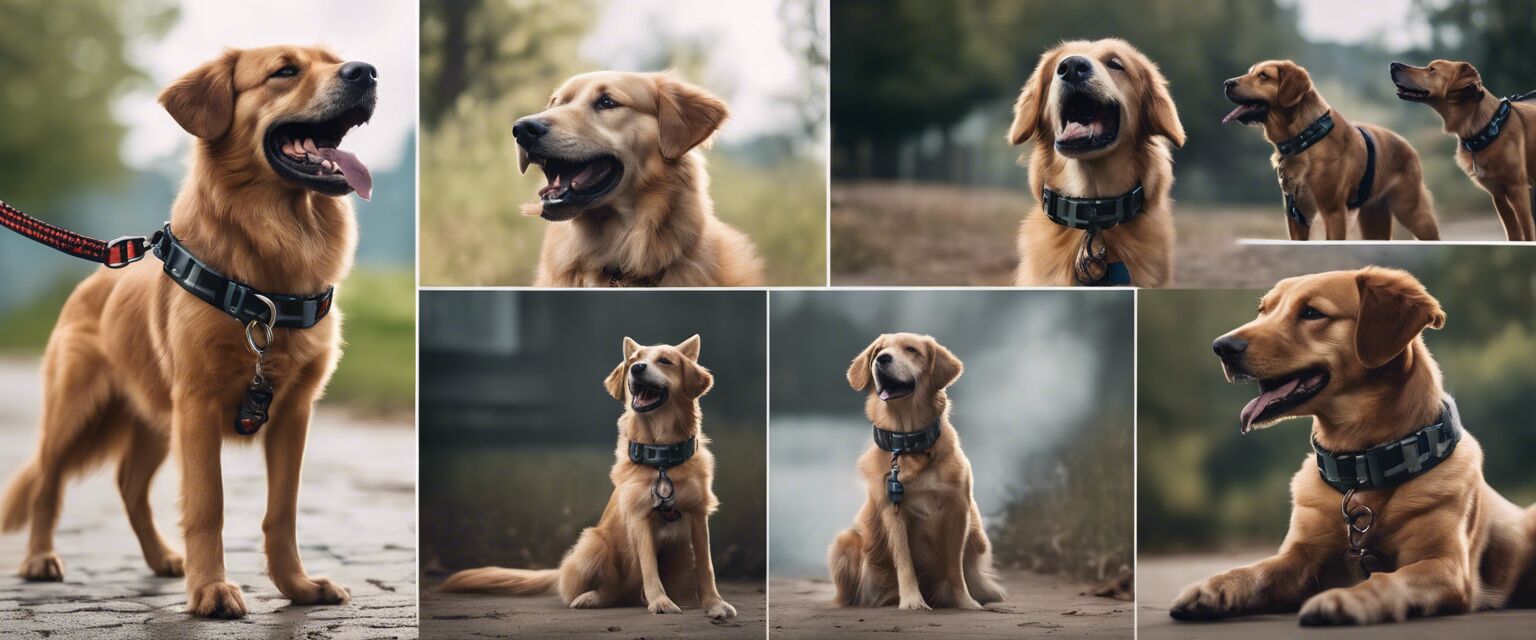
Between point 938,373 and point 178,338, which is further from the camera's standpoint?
point 938,373

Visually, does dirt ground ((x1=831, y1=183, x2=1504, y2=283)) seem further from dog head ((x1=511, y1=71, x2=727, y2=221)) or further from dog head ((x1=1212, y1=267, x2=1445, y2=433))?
dog head ((x1=511, y1=71, x2=727, y2=221))

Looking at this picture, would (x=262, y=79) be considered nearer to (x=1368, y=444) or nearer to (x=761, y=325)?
(x=761, y=325)

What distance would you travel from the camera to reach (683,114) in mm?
4586

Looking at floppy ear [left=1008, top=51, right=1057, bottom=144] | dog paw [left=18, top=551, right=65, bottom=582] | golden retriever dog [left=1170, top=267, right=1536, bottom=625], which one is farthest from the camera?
dog paw [left=18, top=551, right=65, bottom=582]

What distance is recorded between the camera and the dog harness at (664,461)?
185 inches

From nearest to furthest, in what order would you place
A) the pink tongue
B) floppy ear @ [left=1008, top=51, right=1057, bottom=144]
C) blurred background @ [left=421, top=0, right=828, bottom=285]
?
→ the pink tongue, floppy ear @ [left=1008, top=51, right=1057, bottom=144], blurred background @ [left=421, top=0, right=828, bottom=285]

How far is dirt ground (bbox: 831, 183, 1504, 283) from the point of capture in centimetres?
474

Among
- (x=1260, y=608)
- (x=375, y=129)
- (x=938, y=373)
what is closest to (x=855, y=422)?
(x=938, y=373)

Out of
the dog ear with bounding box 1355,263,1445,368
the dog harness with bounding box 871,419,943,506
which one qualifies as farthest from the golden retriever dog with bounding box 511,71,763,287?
the dog ear with bounding box 1355,263,1445,368

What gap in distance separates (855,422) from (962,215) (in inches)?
35.6

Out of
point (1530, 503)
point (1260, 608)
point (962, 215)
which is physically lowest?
point (1260, 608)

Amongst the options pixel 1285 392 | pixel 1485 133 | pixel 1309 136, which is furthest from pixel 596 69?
pixel 1485 133

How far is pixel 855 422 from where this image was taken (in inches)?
188

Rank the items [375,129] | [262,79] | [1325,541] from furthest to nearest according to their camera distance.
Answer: [375,129] < [1325,541] < [262,79]
